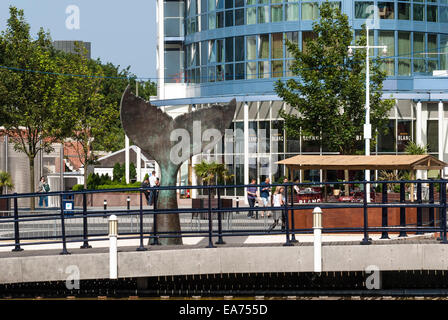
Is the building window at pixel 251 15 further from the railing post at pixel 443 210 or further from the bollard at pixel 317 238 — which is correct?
the bollard at pixel 317 238

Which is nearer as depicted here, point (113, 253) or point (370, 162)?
point (113, 253)

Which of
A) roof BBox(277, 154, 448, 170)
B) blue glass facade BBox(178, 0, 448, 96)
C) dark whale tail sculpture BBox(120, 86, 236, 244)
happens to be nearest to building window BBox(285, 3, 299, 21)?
blue glass facade BBox(178, 0, 448, 96)

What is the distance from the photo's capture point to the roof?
27.6 metres

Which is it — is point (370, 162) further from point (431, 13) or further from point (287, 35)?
point (431, 13)

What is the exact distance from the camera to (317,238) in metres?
14.8

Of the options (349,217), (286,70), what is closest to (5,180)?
(286,70)

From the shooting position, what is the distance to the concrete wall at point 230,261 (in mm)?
14930

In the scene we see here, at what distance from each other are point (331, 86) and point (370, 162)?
1124 cm

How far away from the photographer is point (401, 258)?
1510 cm

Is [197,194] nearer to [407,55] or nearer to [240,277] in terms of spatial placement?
[407,55]

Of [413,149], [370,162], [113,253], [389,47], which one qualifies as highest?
[389,47]

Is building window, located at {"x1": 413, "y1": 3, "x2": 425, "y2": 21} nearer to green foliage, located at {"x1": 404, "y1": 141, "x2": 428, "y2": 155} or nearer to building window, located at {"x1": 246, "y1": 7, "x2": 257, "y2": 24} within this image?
green foliage, located at {"x1": 404, "y1": 141, "x2": 428, "y2": 155}

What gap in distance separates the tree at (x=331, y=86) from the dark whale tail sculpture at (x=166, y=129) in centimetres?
2281

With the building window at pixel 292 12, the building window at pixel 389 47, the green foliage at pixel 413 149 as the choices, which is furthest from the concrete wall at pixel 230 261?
the building window at pixel 292 12
